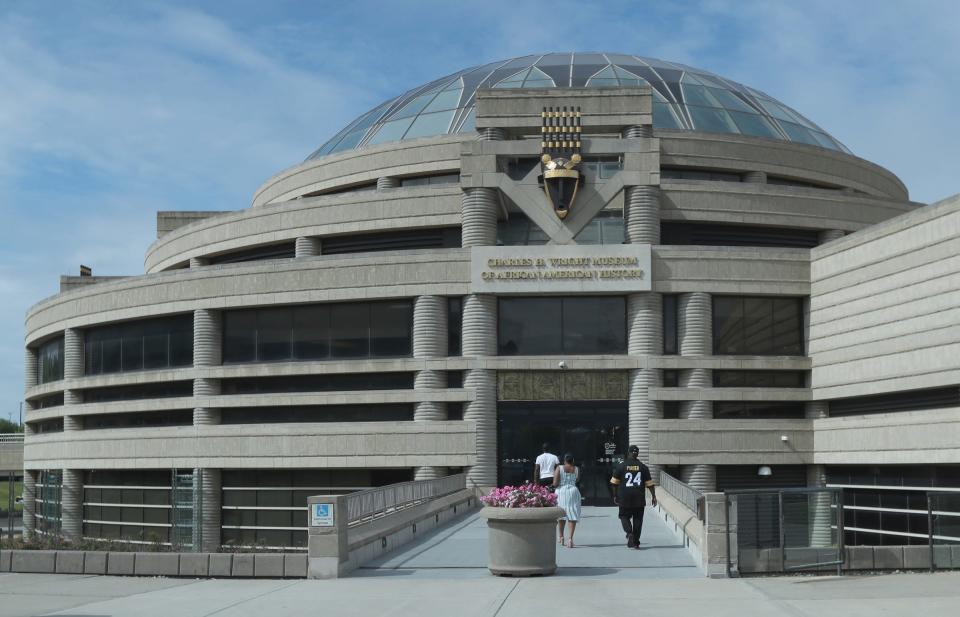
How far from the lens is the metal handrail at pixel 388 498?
72.7 ft

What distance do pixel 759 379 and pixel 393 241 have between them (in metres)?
14.8

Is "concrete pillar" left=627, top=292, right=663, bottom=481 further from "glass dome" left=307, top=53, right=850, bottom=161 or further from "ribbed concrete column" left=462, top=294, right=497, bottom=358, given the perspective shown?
"glass dome" left=307, top=53, right=850, bottom=161

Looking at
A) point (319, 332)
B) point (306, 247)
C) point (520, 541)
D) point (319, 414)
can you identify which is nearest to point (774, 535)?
point (520, 541)

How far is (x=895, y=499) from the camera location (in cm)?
3775

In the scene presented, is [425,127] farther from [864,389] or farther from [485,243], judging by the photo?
[864,389]

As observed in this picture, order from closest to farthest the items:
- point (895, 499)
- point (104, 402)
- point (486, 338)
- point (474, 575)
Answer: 1. point (474, 575)
2. point (895, 499)
3. point (486, 338)
4. point (104, 402)

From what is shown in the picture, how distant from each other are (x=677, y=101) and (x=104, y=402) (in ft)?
92.1

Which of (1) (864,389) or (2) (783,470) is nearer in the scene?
(1) (864,389)

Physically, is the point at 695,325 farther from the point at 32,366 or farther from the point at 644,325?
the point at 32,366

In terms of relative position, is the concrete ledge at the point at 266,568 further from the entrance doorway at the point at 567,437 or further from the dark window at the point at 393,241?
the dark window at the point at 393,241

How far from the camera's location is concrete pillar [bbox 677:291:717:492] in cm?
4022

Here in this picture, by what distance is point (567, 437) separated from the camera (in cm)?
4041

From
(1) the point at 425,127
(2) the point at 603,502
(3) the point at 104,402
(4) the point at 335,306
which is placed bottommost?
(2) the point at 603,502

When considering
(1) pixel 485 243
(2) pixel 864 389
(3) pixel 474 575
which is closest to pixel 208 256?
(1) pixel 485 243
